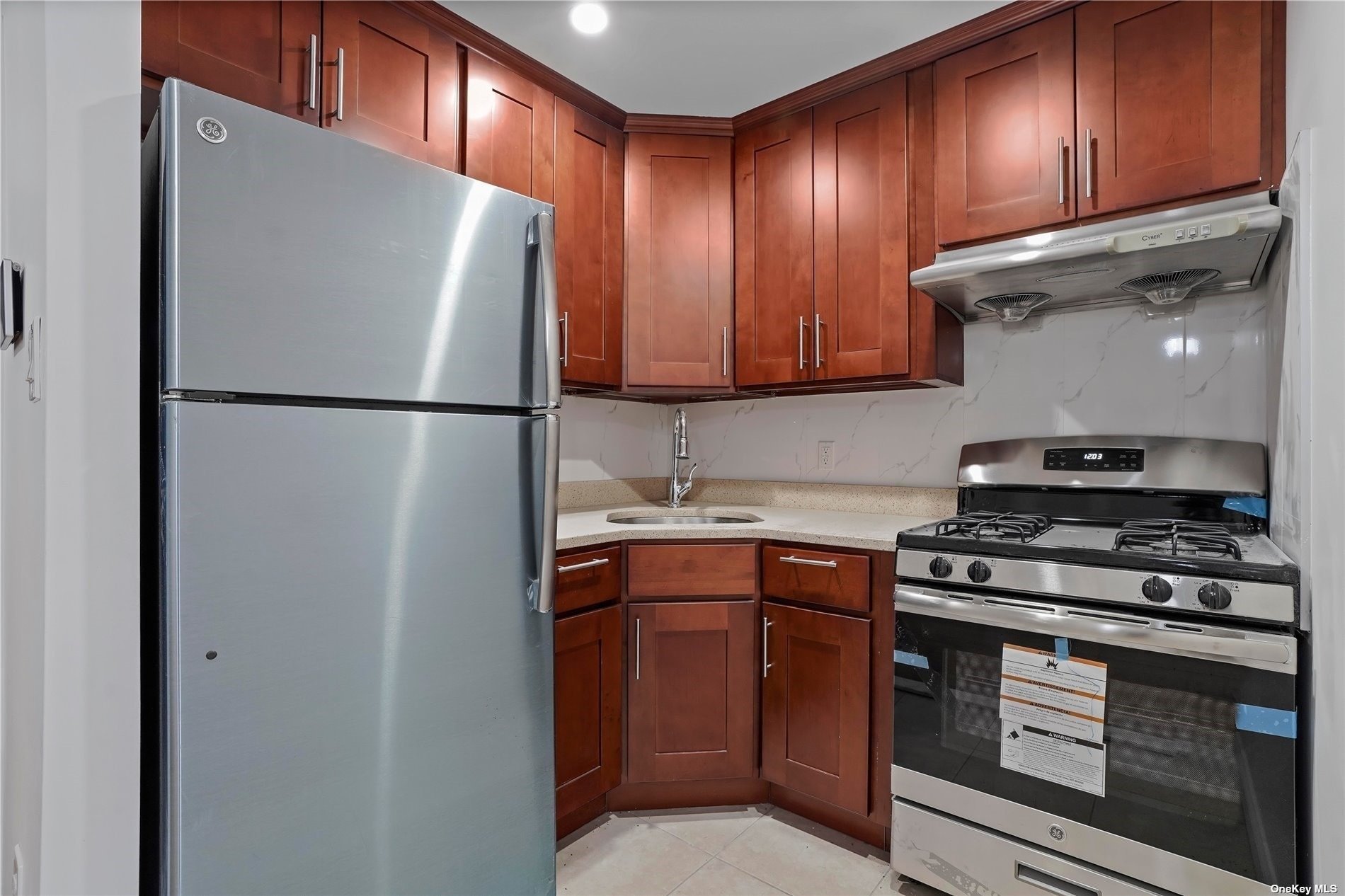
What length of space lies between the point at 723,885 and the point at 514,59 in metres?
2.45

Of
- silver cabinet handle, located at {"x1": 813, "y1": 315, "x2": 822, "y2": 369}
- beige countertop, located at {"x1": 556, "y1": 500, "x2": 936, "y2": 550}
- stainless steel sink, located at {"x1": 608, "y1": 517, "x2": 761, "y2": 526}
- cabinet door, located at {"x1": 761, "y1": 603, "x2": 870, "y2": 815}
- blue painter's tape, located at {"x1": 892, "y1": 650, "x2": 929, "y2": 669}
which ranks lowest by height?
cabinet door, located at {"x1": 761, "y1": 603, "x2": 870, "y2": 815}

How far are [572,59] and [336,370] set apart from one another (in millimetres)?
1447

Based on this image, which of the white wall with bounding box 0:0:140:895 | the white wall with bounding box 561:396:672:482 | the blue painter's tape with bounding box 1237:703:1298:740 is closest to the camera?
the white wall with bounding box 0:0:140:895

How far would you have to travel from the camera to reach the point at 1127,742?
1.43 metres

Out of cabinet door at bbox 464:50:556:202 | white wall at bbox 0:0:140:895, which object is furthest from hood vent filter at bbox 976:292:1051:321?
white wall at bbox 0:0:140:895

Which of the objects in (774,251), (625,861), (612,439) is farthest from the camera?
(612,439)

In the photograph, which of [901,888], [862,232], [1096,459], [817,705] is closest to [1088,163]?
[862,232]

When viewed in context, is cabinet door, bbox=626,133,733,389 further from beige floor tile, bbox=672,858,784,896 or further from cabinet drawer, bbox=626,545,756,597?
beige floor tile, bbox=672,858,784,896

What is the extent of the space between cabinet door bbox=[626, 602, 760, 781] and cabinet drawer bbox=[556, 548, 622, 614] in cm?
12

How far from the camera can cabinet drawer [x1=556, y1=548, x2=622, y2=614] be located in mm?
1833

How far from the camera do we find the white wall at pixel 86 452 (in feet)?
3.11

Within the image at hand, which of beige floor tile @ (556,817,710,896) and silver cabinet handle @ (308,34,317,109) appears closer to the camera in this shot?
silver cabinet handle @ (308,34,317,109)

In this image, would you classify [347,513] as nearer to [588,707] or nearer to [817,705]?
[588,707]

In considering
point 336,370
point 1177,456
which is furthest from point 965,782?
point 336,370
